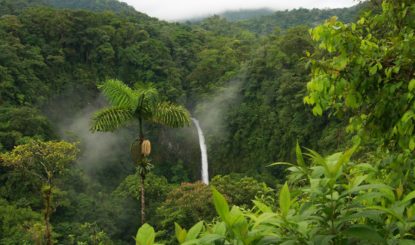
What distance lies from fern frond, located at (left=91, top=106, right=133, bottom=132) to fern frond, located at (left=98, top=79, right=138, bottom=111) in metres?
0.13

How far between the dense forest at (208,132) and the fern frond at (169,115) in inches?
1.1

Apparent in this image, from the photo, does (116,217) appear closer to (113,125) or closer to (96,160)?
(96,160)

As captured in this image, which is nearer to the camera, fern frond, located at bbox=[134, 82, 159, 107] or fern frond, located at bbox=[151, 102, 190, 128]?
fern frond, located at bbox=[134, 82, 159, 107]

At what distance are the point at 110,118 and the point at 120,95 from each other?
447 mm

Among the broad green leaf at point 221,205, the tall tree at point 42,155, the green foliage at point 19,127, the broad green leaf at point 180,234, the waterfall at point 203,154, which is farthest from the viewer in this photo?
the waterfall at point 203,154

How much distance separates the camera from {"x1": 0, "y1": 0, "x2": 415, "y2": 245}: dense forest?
1091 mm

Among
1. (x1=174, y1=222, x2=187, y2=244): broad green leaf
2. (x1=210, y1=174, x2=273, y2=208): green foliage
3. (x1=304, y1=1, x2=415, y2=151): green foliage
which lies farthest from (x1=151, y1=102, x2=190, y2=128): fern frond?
(x1=210, y1=174, x2=273, y2=208): green foliage

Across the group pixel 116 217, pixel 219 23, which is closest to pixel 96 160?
pixel 116 217

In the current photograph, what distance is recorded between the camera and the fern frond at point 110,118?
25.2 feet

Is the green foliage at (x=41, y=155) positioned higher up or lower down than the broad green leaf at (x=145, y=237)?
lower down

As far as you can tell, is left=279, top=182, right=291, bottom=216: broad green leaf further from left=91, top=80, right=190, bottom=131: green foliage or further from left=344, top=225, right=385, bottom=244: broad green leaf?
left=91, top=80, right=190, bottom=131: green foliage

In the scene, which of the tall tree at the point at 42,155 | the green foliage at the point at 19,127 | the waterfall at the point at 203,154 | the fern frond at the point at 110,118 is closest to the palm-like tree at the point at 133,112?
the fern frond at the point at 110,118

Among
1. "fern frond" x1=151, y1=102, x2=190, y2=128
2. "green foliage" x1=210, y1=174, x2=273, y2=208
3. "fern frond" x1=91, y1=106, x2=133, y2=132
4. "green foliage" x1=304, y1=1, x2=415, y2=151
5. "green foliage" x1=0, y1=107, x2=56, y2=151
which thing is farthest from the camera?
"green foliage" x1=0, y1=107, x2=56, y2=151

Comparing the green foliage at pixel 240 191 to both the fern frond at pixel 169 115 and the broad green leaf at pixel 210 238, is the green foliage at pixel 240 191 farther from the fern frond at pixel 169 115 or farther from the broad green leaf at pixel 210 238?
the broad green leaf at pixel 210 238
